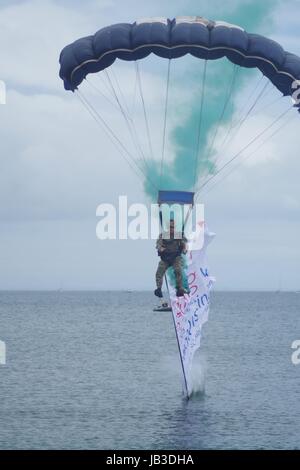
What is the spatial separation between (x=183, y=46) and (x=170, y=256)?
727 cm

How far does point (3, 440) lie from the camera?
38.1m

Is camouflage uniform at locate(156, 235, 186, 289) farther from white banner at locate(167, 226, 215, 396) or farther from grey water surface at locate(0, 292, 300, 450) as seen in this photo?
grey water surface at locate(0, 292, 300, 450)

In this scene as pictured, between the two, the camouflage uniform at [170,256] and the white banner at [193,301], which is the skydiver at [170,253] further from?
the white banner at [193,301]

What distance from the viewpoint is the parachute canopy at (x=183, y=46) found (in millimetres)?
29062

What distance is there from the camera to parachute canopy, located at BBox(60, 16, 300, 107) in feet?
95.3

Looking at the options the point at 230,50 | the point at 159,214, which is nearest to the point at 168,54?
the point at 230,50

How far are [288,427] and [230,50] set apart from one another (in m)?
20.3

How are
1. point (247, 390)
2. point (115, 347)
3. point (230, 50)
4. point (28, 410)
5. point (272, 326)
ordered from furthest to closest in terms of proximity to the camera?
point (272, 326)
point (115, 347)
point (247, 390)
point (28, 410)
point (230, 50)

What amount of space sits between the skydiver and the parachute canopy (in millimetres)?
5982

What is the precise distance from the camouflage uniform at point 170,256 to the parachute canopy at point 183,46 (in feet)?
21.0

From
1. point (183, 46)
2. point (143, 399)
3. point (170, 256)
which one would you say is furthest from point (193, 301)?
point (143, 399)

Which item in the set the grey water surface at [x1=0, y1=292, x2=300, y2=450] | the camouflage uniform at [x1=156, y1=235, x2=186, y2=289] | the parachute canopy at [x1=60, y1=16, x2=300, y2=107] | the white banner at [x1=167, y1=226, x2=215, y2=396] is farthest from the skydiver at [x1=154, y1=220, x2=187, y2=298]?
the grey water surface at [x1=0, y1=292, x2=300, y2=450]

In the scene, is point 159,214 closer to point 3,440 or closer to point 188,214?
point 188,214

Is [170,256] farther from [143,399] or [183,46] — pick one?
[143,399]
